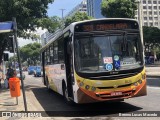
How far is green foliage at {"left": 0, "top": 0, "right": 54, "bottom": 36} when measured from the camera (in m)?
25.1

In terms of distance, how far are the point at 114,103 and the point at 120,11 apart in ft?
110

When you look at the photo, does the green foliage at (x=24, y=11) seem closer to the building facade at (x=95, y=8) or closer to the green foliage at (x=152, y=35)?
the green foliage at (x=152, y=35)

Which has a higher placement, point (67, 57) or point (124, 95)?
point (67, 57)

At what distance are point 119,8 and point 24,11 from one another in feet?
77.7

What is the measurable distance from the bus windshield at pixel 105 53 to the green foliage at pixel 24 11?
44.4 feet

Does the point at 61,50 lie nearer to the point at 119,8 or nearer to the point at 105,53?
the point at 105,53

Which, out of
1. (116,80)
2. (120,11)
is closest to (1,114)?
(116,80)

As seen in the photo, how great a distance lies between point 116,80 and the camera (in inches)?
483

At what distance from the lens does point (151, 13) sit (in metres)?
183

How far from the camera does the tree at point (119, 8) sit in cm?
4709

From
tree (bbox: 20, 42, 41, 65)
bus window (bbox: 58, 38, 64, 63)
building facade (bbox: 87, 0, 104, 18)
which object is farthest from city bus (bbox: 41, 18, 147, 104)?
building facade (bbox: 87, 0, 104, 18)

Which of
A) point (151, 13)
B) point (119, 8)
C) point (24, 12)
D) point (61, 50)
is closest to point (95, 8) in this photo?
point (151, 13)

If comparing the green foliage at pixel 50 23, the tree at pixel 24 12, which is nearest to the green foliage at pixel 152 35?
the green foliage at pixel 50 23

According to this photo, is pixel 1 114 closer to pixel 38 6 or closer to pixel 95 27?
pixel 95 27
